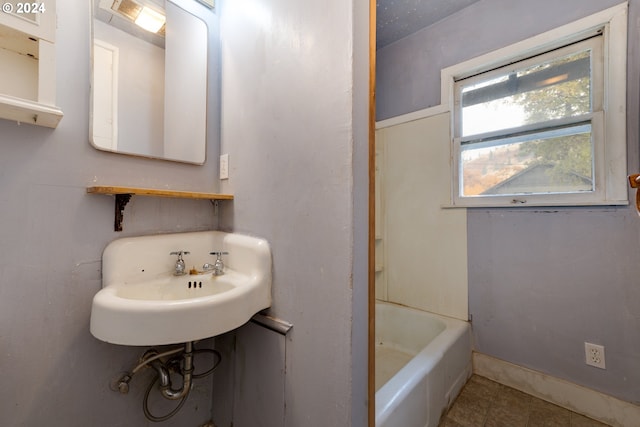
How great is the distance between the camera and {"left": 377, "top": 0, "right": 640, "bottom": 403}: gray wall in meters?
1.23

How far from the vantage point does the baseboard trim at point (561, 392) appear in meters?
1.23

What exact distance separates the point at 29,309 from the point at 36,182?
0.42 metres

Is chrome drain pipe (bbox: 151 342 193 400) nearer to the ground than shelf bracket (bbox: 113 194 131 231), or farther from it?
nearer to the ground

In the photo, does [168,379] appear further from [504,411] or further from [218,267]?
[504,411]

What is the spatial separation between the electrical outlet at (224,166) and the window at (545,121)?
1484mm

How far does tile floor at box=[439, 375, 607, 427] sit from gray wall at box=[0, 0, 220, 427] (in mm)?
1514

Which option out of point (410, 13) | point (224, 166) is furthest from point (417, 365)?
point (410, 13)

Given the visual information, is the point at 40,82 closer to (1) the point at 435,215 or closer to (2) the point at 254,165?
(2) the point at 254,165

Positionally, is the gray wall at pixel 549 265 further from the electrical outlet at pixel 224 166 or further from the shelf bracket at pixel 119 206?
the shelf bracket at pixel 119 206

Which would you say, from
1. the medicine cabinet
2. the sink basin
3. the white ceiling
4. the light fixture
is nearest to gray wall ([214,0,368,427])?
the sink basin

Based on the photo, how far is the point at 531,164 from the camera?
1.54m

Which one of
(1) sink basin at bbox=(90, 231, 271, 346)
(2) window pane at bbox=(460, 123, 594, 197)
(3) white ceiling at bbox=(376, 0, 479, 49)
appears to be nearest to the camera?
(1) sink basin at bbox=(90, 231, 271, 346)

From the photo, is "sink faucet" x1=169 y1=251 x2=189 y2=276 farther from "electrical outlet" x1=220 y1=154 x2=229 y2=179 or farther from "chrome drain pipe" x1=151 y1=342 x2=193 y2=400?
"electrical outlet" x1=220 y1=154 x2=229 y2=179

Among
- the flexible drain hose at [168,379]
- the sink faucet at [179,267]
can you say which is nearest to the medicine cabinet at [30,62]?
the sink faucet at [179,267]
